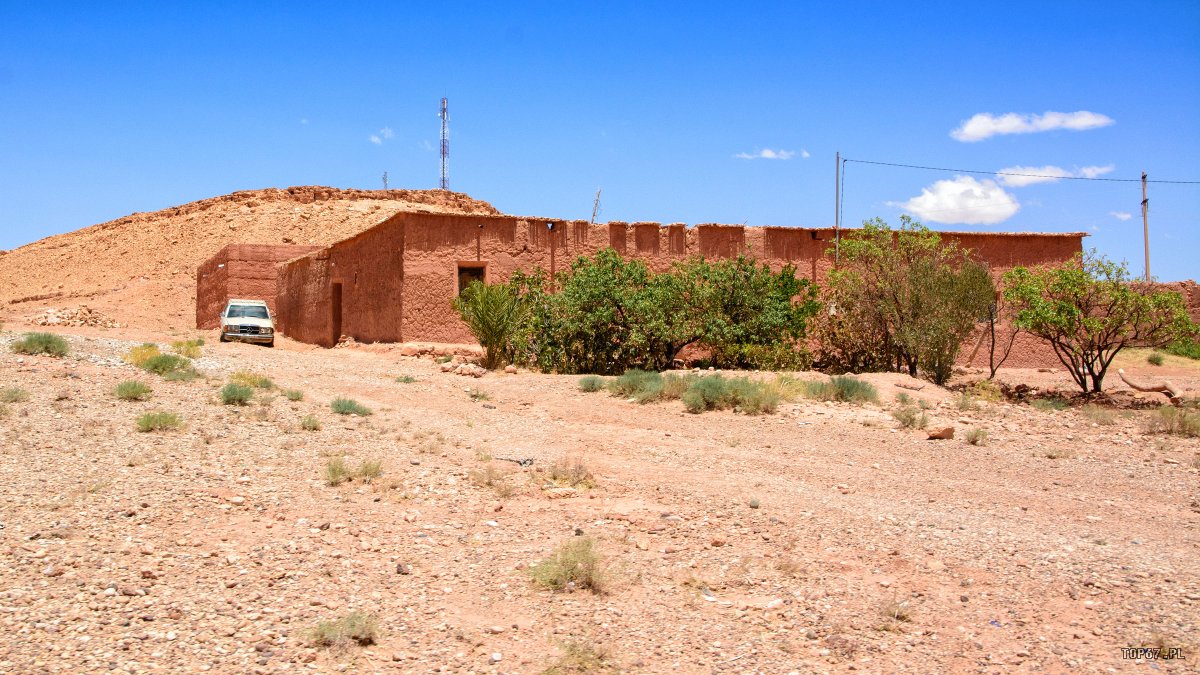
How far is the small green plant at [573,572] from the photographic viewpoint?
231 inches

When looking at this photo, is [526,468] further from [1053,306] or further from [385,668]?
[1053,306]

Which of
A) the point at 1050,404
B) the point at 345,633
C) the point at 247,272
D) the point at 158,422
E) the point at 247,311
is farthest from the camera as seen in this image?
the point at 247,272

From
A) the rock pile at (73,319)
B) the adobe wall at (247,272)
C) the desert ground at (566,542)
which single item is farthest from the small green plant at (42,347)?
the adobe wall at (247,272)

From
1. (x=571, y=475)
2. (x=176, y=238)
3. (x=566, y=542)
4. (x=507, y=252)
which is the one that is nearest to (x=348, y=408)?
(x=571, y=475)

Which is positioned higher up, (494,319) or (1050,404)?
(494,319)

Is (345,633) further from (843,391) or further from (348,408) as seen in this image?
(843,391)

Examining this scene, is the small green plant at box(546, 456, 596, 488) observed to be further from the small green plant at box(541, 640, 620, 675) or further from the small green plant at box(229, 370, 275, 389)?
the small green plant at box(229, 370, 275, 389)

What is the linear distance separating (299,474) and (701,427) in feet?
18.0

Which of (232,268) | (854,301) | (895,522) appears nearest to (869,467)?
(895,522)

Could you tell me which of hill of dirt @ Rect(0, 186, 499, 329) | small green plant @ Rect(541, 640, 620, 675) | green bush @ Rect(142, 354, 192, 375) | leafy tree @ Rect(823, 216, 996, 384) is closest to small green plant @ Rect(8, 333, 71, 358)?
green bush @ Rect(142, 354, 192, 375)

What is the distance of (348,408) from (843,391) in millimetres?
7444

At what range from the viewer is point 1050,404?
50.8 ft

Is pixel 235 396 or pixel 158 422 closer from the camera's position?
pixel 158 422

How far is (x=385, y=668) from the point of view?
4.85 metres
